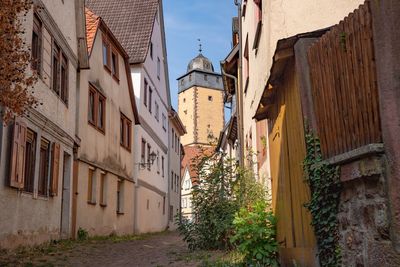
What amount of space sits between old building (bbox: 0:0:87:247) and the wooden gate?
529 cm

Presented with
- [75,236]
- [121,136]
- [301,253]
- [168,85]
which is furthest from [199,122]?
[301,253]

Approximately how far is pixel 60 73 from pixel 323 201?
10943mm

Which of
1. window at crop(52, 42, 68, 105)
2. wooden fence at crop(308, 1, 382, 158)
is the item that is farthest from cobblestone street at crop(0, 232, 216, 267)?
wooden fence at crop(308, 1, 382, 158)

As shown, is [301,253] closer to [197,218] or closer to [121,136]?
[197,218]

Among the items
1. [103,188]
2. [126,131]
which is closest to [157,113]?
[126,131]

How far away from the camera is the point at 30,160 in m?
11.9

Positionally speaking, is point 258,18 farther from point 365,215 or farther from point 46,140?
point 365,215

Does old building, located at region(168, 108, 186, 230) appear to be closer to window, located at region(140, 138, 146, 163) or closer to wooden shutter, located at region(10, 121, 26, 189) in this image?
window, located at region(140, 138, 146, 163)

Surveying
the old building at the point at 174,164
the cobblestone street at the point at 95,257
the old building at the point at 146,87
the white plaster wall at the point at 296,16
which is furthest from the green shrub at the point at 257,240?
the old building at the point at 174,164

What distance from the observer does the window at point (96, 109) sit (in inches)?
690

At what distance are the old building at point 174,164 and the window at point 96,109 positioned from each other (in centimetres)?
1699

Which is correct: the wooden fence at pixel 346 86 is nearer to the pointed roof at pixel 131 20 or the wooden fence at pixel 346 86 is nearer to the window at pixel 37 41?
the window at pixel 37 41

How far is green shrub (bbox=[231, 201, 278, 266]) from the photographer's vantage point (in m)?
7.91

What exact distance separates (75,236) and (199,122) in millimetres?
62208
